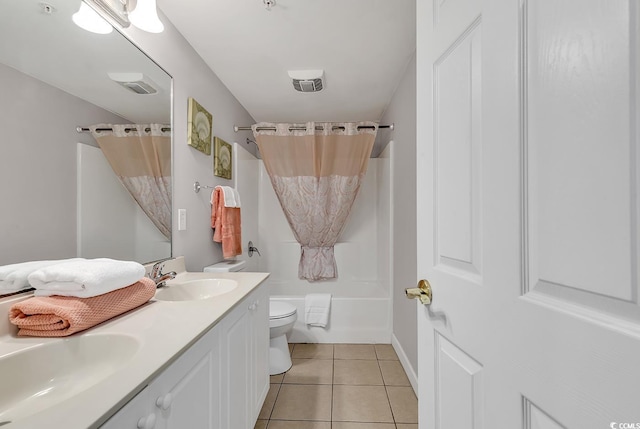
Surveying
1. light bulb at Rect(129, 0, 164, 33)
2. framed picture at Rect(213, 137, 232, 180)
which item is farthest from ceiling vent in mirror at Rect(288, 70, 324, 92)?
light bulb at Rect(129, 0, 164, 33)

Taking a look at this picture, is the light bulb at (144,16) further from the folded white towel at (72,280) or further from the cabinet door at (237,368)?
the cabinet door at (237,368)

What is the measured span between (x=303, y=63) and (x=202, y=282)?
1.65 m

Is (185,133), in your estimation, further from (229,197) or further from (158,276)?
(158,276)

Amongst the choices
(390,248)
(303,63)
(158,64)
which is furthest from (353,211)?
(158,64)

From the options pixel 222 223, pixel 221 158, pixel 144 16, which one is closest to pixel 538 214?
pixel 144 16

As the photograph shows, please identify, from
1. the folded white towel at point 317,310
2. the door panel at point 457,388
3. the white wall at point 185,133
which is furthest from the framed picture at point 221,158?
the door panel at point 457,388

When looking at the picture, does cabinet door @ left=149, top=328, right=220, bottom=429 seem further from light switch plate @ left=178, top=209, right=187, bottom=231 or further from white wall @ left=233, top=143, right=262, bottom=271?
white wall @ left=233, top=143, right=262, bottom=271

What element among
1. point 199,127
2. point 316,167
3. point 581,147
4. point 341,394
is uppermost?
point 199,127

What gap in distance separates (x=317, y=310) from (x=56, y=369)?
2.06m

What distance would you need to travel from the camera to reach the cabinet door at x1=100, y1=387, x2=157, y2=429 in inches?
20.1

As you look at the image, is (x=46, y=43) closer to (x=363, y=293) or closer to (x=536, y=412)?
(x=536, y=412)

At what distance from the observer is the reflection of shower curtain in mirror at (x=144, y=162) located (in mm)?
1177

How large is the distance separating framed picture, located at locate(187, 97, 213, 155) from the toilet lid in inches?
51.0

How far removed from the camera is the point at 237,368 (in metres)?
1.15
